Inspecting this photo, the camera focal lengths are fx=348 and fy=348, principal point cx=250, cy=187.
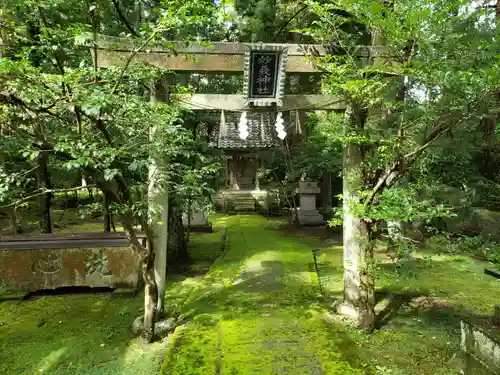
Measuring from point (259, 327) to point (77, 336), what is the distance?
10.0 feet

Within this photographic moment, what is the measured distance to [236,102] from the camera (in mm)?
6191

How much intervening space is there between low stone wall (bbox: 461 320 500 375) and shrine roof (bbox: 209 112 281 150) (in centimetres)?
1553

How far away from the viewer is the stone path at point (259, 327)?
15.0 feet

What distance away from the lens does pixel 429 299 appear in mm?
6957

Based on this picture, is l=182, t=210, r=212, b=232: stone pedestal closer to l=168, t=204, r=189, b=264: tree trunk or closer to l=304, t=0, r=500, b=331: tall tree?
l=168, t=204, r=189, b=264: tree trunk

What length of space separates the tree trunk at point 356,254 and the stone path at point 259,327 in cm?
53

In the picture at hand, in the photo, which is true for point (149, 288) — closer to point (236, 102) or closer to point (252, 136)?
point (236, 102)

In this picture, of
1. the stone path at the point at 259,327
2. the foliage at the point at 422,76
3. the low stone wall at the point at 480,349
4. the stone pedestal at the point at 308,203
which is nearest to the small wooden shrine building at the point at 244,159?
the stone pedestal at the point at 308,203

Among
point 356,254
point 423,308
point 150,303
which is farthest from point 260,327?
point 423,308

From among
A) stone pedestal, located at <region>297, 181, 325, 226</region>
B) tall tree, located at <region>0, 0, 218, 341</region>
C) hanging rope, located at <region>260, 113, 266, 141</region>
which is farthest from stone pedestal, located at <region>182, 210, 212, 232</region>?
tall tree, located at <region>0, 0, 218, 341</region>

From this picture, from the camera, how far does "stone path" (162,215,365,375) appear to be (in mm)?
4578

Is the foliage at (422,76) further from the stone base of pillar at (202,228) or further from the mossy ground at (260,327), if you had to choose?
the stone base of pillar at (202,228)

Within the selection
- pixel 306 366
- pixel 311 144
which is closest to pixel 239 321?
pixel 306 366

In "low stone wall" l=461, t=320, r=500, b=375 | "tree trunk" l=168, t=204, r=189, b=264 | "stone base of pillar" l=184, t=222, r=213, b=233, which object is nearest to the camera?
"low stone wall" l=461, t=320, r=500, b=375
